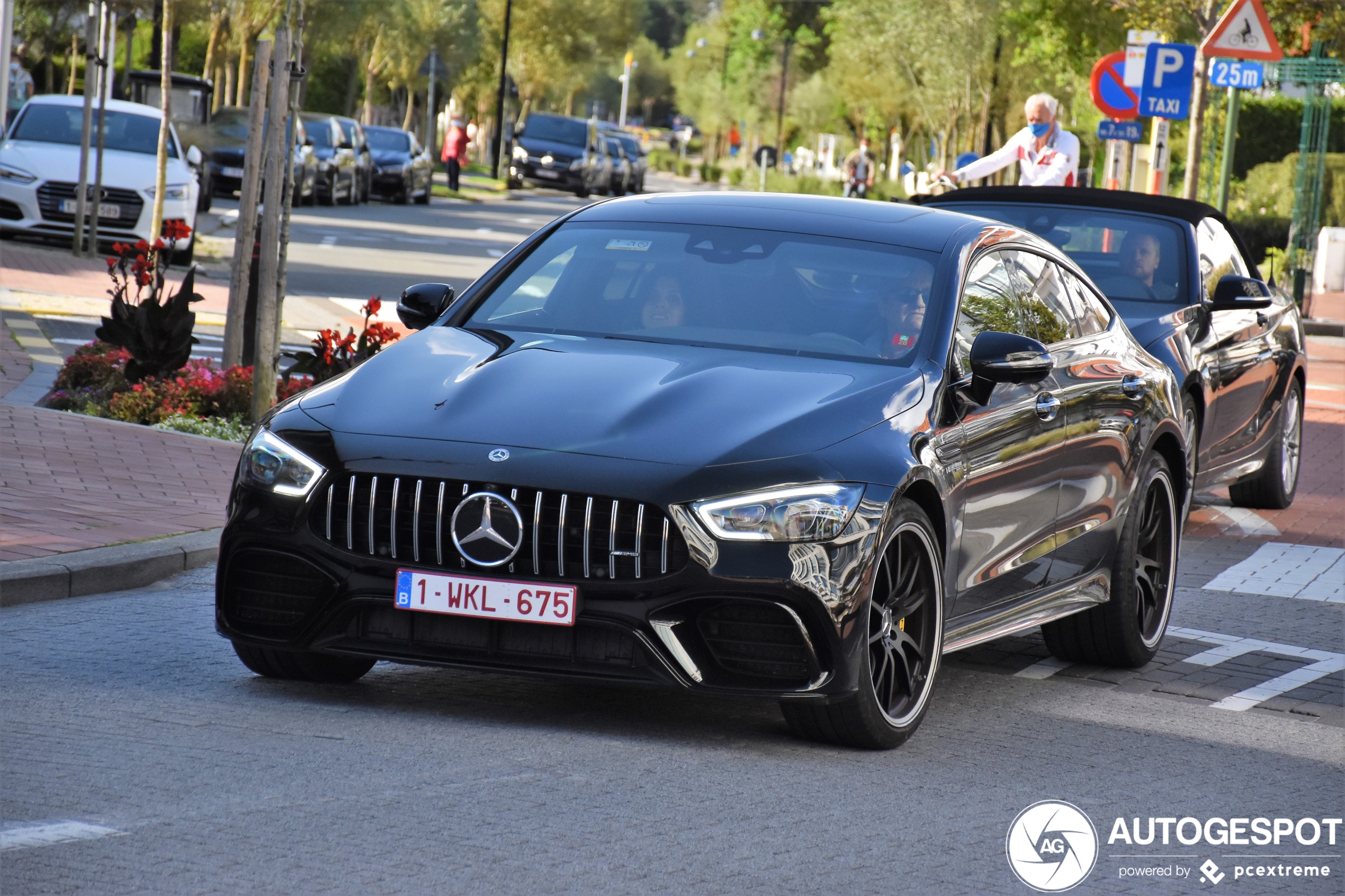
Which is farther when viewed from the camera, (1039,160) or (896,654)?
(1039,160)

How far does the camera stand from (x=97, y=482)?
9.08m

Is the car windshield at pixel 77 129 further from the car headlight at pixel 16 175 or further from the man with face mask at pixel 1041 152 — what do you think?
the man with face mask at pixel 1041 152

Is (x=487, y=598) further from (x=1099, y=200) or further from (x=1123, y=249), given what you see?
(x=1099, y=200)

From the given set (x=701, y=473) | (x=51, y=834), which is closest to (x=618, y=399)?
(x=701, y=473)

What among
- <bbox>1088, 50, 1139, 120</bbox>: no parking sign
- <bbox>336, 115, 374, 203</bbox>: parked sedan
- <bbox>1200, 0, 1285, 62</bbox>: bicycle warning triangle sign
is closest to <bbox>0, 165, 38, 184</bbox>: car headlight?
<bbox>1088, 50, 1139, 120</bbox>: no parking sign

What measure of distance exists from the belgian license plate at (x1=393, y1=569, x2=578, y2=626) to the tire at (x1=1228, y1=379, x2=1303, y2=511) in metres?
7.10

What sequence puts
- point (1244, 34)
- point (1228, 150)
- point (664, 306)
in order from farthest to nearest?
point (1228, 150)
point (1244, 34)
point (664, 306)

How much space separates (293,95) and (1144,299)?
188 inches

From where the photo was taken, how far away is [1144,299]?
10227mm

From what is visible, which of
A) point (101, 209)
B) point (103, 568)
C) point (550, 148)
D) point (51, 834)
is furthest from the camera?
point (550, 148)

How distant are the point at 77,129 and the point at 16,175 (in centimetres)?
163

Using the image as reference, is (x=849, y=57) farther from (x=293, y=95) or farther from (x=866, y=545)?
(x=866, y=545)

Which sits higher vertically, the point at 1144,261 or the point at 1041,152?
the point at 1041,152

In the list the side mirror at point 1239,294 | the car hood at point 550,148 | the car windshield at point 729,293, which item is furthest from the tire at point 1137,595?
the car hood at point 550,148
